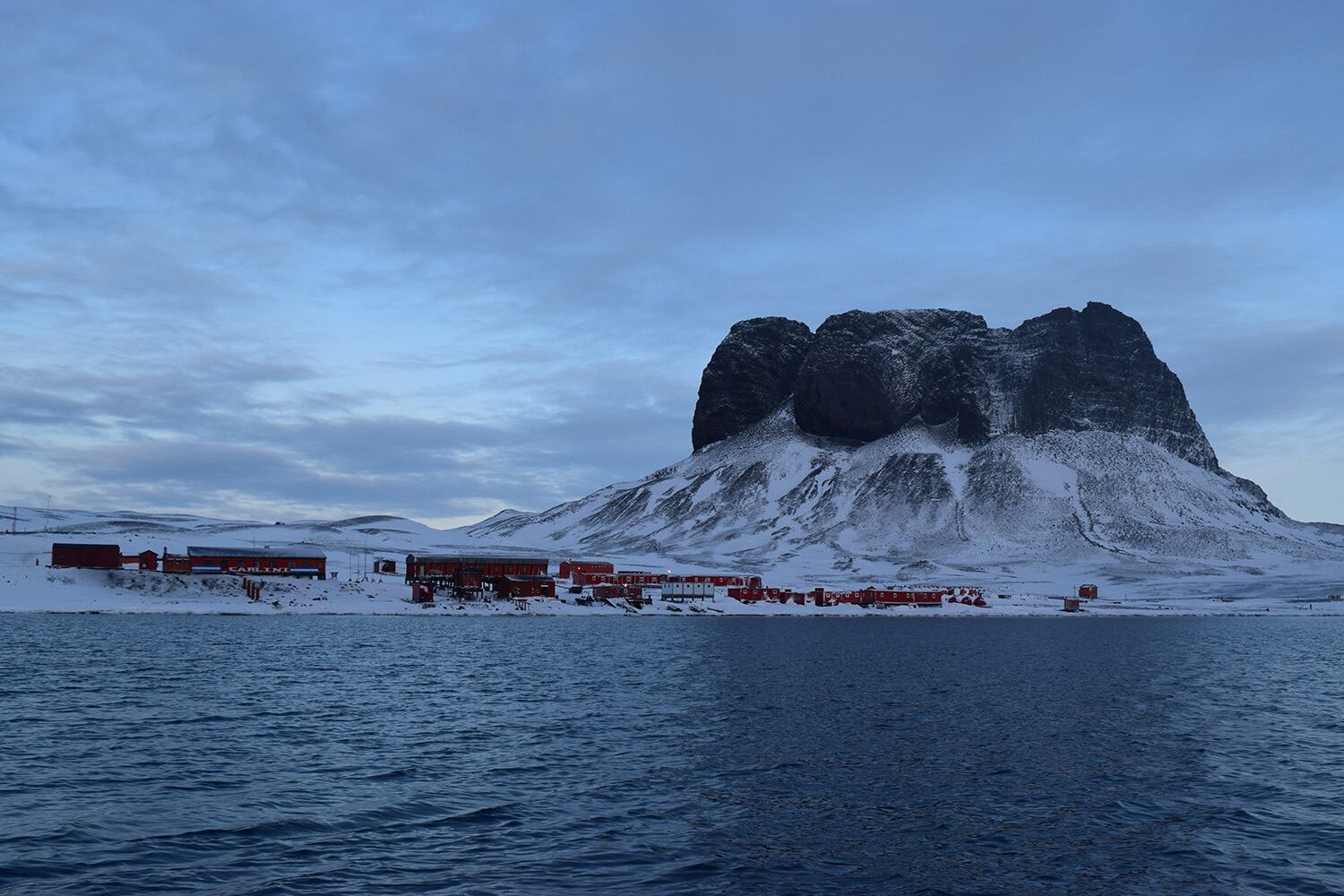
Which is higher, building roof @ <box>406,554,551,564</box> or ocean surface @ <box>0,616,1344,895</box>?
building roof @ <box>406,554,551,564</box>

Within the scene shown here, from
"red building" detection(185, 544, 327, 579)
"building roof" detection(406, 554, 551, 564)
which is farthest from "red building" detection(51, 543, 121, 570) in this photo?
"building roof" detection(406, 554, 551, 564)

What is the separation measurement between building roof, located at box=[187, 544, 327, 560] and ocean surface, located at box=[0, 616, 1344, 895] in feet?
252

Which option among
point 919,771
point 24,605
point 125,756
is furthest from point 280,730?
point 24,605

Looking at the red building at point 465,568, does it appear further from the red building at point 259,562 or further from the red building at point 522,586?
the red building at point 259,562

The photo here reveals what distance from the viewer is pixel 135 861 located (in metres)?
26.2

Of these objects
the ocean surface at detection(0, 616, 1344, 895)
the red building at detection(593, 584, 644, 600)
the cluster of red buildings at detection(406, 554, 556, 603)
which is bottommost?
the ocean surface at detection(0, 616, 1344, 895)

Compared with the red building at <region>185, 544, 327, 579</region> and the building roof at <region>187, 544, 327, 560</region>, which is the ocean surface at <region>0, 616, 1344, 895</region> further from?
the building roof at <region>187, 544, 327, 560</region>

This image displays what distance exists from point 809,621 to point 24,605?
111709 mm

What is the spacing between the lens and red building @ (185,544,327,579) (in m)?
156

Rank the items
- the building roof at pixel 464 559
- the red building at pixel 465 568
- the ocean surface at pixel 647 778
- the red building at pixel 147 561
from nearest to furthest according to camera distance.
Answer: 1. the ocean surface at pixel 647 778
2. the red building at pixel 147 561
3. the red building at pixel 465 568
4. the building roof at pixel 464 559

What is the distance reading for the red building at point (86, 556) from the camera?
144 meters

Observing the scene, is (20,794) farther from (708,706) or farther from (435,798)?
(708,706)

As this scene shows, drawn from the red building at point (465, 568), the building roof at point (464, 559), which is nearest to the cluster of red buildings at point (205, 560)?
the red building at point (465, 568)

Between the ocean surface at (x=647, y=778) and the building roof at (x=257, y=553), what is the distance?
76.7 metres
